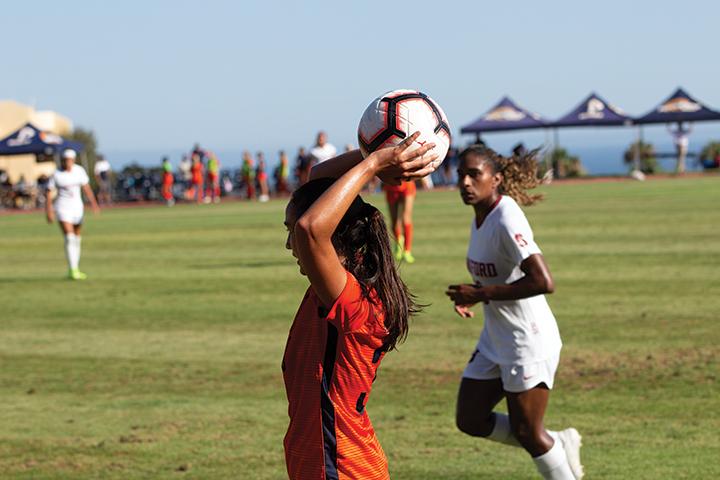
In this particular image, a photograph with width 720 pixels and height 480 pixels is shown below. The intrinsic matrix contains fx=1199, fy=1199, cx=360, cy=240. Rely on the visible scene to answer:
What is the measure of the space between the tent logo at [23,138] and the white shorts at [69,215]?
30.7 metres

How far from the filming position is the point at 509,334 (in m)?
6.93

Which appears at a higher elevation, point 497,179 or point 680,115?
point 497,179

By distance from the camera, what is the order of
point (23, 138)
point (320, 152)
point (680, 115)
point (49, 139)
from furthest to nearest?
1. point (680, 115)
2. point (23, 138)
3. point (49, 139)
4. point (320, 152)

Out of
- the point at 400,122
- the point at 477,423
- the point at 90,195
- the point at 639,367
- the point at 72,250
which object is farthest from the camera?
the point at 90,195

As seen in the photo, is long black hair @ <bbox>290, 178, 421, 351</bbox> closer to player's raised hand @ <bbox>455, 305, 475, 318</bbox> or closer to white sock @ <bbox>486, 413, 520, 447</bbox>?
player's raised hand @ <bbox>455, 305, 475, 318</bbox>

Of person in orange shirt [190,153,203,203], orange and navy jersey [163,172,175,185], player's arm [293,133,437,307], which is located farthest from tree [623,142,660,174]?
player's arm [293,133,437,307]

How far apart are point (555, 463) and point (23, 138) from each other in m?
45.9

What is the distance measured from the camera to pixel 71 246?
768 inches

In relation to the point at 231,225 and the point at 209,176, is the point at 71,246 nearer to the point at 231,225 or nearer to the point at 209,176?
the point at 231,225

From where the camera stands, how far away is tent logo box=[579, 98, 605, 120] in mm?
56562

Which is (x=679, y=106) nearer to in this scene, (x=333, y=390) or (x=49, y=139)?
(x=49, y=139)

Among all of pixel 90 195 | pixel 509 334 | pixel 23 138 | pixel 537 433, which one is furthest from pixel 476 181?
pixel 23 138

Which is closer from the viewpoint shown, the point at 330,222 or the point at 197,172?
→ the point at 330,222

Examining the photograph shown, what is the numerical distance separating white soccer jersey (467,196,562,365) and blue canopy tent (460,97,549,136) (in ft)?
164
